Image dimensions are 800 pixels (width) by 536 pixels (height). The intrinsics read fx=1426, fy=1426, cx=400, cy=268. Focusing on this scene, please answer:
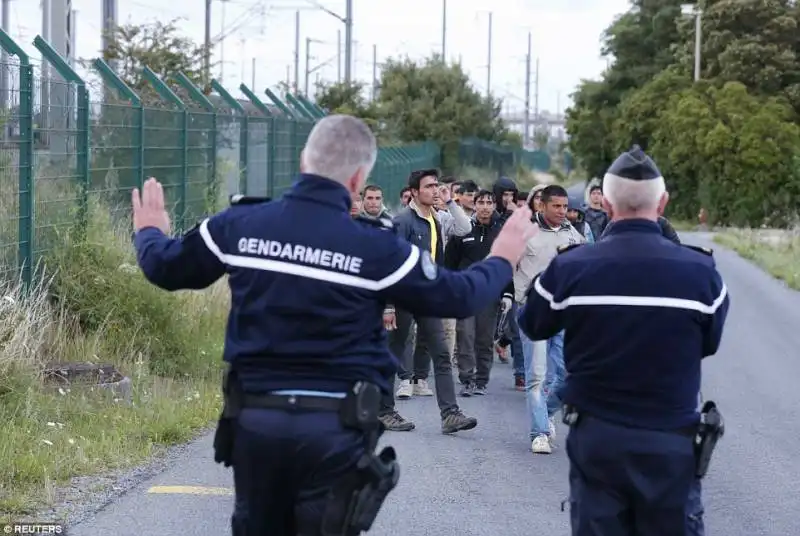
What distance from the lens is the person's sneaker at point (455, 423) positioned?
10.2 metres

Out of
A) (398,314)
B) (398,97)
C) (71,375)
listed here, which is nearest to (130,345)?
(71,375)

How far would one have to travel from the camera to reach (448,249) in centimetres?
1251

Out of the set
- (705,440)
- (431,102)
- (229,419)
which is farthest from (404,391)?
(431,102)

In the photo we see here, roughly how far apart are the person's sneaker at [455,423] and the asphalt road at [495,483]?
7 centimetres

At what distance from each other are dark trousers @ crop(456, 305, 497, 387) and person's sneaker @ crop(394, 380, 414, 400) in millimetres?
572

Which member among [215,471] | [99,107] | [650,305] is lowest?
[215,471]

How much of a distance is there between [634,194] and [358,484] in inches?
55.9

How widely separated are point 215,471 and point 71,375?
2000 millimetres

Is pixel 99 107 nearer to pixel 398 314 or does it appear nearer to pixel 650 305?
pixel 398 314

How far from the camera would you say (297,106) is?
25078 millimetres

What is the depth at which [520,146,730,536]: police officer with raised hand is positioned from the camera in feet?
15.4

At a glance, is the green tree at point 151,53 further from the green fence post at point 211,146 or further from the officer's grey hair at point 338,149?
the officer's grey hair at point 338,149

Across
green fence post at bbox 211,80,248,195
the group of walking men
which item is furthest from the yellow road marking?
green fence post at bbox 211,80,248,195

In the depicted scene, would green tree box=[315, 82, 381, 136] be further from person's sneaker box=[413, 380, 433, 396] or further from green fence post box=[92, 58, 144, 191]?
person's sneaker box=[413, 380, 433, 396]
